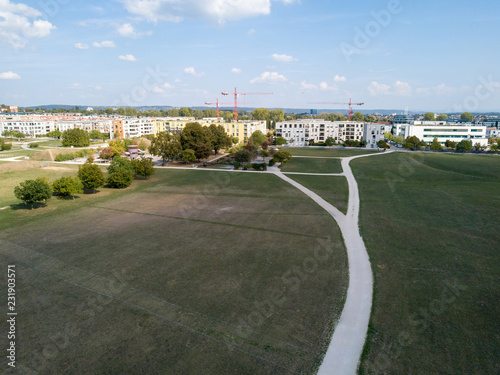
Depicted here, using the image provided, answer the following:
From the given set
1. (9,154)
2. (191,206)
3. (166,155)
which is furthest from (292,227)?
(9,154)

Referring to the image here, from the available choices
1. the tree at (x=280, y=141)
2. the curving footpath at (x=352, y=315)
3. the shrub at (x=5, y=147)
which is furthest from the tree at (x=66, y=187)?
the tree at (x=280, y=141)

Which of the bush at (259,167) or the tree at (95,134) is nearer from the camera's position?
the bush at (259,167)

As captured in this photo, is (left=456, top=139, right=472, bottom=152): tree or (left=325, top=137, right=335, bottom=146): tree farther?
(left=325, top=137, right=335, bottom=146): tree

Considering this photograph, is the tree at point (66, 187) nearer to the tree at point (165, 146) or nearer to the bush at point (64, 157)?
the tree at point (165, 146)

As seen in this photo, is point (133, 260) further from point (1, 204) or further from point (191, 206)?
point (1, 204)

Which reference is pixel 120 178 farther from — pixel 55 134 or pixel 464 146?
pixel 55 134

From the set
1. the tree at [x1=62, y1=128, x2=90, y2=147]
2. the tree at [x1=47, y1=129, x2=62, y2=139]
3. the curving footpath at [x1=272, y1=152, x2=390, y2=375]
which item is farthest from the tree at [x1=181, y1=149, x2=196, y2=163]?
the tree at [x1=47, y1=129, x2=62, y2=139]

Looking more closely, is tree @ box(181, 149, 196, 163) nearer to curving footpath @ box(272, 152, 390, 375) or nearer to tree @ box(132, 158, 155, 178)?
tree @ box(132, 158, 155, 178)

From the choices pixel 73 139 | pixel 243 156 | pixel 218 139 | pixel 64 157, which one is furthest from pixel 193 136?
pixel 73 139
